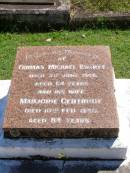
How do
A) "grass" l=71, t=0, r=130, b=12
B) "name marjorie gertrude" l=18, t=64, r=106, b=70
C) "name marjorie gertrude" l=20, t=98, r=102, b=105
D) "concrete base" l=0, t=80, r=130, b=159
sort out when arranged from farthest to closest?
"grass" l=71, t=0, r=130, b=12, "name marjorie gertrude" l=18, t=64, r=106, b=70, "name marjorie gertrude" l=20, t=98, r=102, b=105, "concrete base" l=0, t=80, r=130, b=159

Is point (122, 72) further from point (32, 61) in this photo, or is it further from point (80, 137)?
point (80, 137)

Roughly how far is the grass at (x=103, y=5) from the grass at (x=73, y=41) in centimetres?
50

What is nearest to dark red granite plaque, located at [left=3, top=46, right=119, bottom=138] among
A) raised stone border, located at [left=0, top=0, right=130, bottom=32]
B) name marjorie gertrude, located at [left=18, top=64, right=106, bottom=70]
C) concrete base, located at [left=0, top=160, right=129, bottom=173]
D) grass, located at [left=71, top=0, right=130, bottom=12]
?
name marjorie gertrude, located at [left=18, top=64, right=106, bottom=70]

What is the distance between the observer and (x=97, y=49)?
4.58 meters

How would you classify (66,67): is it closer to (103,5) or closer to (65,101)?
(65,101)

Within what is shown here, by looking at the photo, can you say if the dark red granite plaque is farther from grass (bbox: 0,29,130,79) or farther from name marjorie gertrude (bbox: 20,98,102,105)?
grass (bbox: 0,29,130,79)

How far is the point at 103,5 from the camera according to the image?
7.06m

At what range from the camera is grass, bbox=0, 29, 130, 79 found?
20.1ft

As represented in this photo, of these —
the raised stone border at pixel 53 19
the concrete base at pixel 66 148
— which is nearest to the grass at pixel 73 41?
the raised stone border at pixel 53 19

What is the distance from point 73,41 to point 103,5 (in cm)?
96

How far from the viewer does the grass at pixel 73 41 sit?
6.12 meters

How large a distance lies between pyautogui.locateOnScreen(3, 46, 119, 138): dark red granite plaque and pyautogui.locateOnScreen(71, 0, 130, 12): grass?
2495 mm

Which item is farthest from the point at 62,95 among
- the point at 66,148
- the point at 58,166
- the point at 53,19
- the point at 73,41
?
the point at 53,19

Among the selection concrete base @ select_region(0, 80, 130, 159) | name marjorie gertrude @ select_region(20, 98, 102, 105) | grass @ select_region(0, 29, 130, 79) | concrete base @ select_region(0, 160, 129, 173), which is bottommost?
grass @ select_region(0, 29, 130, 79)
